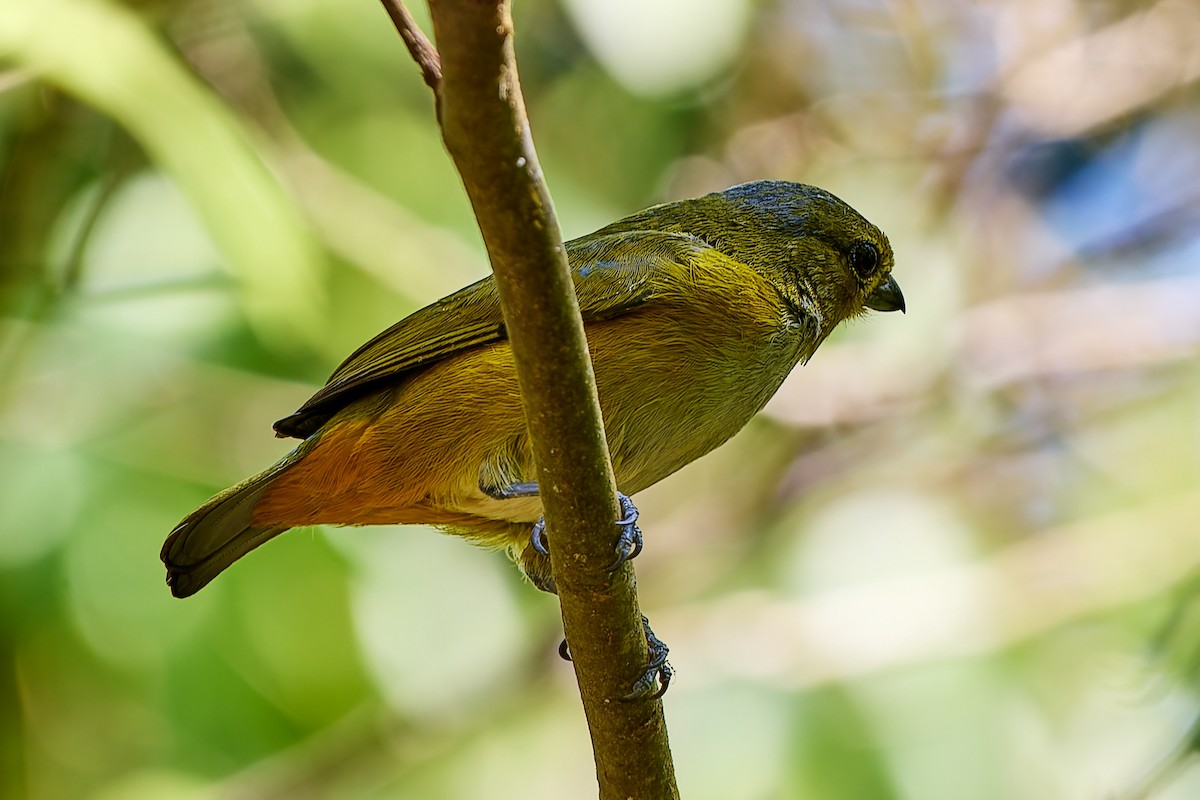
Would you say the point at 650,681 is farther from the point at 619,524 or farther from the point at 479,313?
the point at 479,313

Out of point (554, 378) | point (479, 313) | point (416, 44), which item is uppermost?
point (479, 313)

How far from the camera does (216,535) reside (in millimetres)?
3295

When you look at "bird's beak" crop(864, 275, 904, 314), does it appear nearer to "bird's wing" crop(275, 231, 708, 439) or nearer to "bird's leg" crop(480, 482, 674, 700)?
"bird's wing" crop(275, 231, 708, 439)

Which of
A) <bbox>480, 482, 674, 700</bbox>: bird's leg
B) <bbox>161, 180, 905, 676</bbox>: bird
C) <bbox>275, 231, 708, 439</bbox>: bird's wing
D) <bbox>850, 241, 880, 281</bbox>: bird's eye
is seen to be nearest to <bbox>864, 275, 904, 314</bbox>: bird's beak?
<bbox>850, 241, 880, 281</bbox>: bird's eye

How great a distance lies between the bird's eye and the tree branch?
5.92ft

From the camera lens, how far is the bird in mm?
3135

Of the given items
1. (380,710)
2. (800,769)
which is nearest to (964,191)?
(800,769)

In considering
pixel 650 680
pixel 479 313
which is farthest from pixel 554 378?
pixel 479 313

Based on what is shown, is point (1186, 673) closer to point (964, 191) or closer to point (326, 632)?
point (326, 632)

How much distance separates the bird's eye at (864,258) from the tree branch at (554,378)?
1804mm

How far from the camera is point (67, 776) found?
5.76m

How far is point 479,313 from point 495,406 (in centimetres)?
29

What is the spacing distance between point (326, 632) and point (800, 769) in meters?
1.94

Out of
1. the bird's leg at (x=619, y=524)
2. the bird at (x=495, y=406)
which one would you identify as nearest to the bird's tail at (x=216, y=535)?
the bird at (x=495, y=406)
